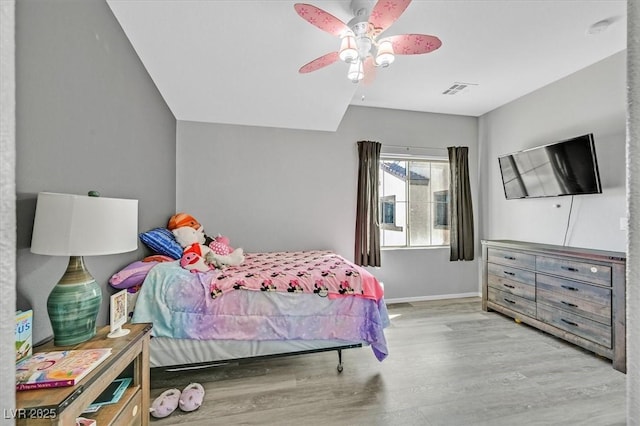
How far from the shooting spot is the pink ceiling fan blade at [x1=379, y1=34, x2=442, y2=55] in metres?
1.76

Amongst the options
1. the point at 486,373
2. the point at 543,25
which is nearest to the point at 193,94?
the point at 543,25

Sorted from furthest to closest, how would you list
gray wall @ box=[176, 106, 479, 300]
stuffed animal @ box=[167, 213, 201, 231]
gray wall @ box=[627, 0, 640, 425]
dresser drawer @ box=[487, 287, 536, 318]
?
gray wall @ box=[176, 106, 479, 300] < dresser drawer @ box=[487, 287, 536, 318] < stuffed animal @ box=[167, 213, 201, 231] < gray wall @ box=[627, 0, 640, 425]

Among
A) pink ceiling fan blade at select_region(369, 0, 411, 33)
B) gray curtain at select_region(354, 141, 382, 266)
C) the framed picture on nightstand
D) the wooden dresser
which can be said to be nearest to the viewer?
the framed picture on nightstand

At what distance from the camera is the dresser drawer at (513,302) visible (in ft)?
9.75

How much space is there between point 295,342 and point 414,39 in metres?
2.23

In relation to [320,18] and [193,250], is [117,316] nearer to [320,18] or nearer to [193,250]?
[193,250]

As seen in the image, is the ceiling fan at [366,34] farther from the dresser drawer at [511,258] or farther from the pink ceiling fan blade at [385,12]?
the dresser drawer at [511,258]

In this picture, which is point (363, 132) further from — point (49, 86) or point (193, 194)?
point (49, 86)

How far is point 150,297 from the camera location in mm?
1930

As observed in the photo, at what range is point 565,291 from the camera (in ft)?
8.68

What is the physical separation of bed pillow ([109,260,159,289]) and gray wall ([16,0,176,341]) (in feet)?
0.19

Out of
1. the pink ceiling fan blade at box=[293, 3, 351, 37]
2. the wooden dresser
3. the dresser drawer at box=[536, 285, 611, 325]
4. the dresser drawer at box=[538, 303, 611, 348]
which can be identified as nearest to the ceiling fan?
the pink ceiling fan blade at box=[293, 3, 351, 37]

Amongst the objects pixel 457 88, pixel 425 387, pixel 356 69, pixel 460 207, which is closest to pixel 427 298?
pixel 460 207

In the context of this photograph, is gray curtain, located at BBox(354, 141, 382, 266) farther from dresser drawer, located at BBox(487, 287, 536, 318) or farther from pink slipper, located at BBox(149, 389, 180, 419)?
pink slipper, located at BBox(149, 389, 180, 419)
